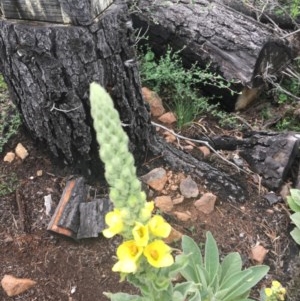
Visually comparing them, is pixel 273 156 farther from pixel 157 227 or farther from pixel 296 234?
pixel 157 227

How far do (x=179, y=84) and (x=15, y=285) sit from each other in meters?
1.66

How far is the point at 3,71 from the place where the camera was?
245cm

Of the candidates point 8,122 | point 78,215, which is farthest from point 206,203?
point 8,122

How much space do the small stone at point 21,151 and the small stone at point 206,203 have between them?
1.00 meters

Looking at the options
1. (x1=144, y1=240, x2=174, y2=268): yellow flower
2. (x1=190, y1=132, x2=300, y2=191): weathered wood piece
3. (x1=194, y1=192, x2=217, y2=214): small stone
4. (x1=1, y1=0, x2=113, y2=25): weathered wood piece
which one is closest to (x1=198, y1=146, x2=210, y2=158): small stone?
(x1=190, y1=132, x2=300, y2=191): weathered wood piece

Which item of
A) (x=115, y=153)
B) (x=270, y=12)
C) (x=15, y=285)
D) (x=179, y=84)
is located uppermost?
(x=115, y=153)

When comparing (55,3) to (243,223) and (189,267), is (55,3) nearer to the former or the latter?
(189,267)

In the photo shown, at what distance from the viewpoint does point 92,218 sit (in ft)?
7.79

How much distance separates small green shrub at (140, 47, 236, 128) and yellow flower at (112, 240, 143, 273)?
1.84m

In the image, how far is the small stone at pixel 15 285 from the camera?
86.6 inches

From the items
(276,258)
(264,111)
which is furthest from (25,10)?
(264,111)

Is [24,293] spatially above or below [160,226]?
below

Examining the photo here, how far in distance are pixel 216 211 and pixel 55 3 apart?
1.38 m

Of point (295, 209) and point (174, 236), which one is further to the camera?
point (295, 209)
